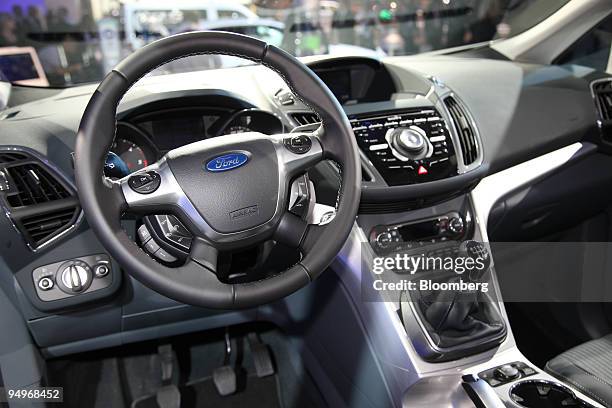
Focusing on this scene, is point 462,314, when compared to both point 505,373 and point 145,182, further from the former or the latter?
point 145,182

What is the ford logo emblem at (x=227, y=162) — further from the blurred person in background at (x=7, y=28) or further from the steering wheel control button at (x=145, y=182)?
the blurred person in background at (x=7, y=28)

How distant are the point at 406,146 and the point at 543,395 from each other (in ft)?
2.18

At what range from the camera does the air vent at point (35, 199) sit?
123cm

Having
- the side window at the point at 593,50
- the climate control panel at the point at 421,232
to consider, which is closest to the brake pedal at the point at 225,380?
the climate control panel at the point at 421,232

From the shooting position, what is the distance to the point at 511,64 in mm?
1950

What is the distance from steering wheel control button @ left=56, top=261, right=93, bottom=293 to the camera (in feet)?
4.34

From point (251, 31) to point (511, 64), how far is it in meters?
0.93

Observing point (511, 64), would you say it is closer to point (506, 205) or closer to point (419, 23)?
point (506, 205)

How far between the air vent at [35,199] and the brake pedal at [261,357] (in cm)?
86

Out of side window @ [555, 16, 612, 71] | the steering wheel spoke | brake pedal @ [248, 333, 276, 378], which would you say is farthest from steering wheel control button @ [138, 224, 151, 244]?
side window @ [555, 16, 612, 71]

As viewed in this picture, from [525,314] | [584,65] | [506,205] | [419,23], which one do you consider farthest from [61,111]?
[419,23]

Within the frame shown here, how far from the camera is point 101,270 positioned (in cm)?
136

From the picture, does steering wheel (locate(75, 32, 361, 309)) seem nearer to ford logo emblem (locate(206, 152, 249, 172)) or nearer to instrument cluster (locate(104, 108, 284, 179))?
ford logo emblem (locate(206, 152, 249, 172))

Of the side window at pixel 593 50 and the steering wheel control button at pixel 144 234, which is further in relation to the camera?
the side window at pixel 593 50
